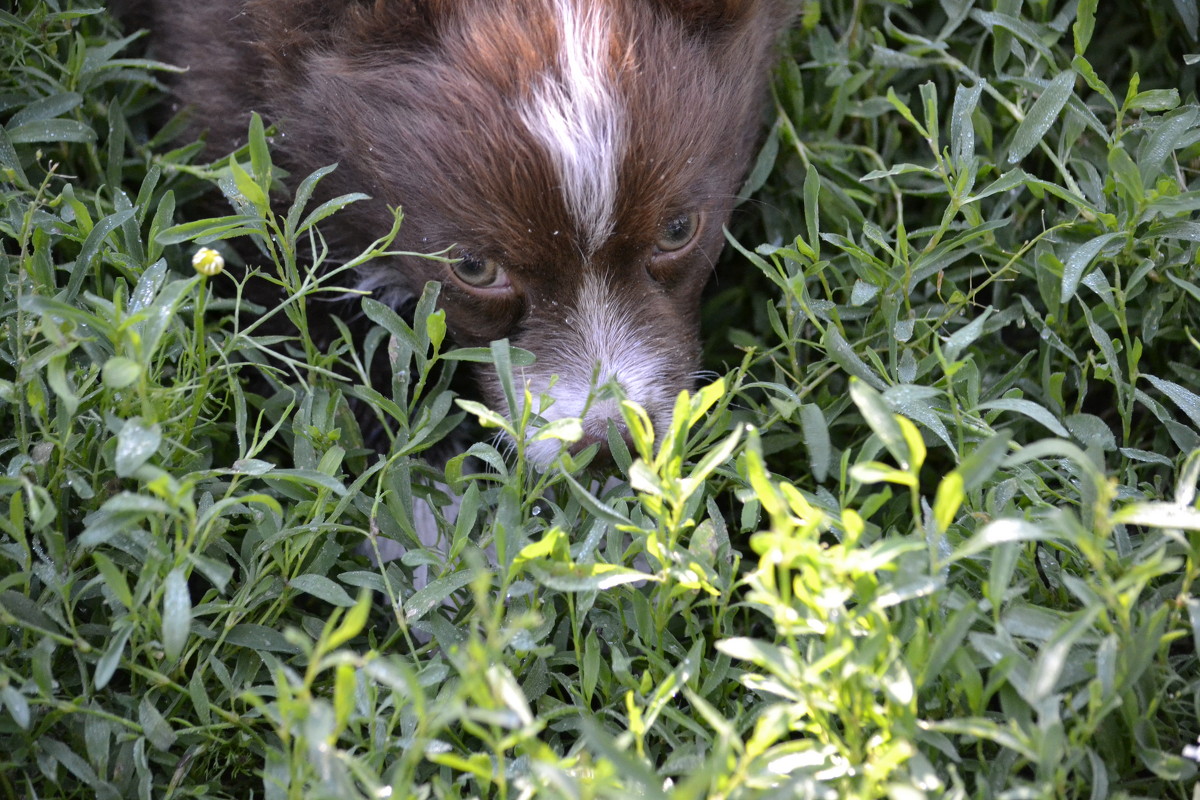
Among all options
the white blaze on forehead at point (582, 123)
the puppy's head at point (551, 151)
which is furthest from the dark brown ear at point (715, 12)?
the white blaze on forehead at point (582, 123)

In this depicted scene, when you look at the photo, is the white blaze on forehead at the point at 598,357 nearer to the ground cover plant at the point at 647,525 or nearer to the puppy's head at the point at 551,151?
the puppy's head at the point at 551,151

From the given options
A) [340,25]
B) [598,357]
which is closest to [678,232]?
[598,357]

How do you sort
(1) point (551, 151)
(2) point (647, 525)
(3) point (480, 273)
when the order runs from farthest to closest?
(3) point (480, 273)
(1) point (551, 151)
(2) point (647, 525)

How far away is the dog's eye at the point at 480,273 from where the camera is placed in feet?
7.56

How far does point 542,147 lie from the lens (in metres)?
2.17

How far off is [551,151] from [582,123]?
8 cm

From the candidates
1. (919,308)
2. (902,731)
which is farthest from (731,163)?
(902,731)

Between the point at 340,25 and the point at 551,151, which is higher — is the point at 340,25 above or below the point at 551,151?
above

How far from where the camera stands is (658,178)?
7.39ft

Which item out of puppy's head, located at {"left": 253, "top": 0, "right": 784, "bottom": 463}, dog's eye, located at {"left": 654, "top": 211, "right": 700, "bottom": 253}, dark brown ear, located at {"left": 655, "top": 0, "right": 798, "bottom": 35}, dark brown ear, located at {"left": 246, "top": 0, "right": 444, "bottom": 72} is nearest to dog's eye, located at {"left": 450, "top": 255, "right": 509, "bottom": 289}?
puppy's head, located at {"left": 253, "top": 0, "right": 784, "bottom": 463}

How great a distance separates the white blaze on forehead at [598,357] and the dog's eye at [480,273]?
0.53 ft

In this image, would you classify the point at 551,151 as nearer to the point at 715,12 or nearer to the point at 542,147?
the point at 542,147

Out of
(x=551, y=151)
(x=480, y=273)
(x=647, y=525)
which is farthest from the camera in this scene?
(x=480, y=273)

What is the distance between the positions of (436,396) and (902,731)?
1068mm
